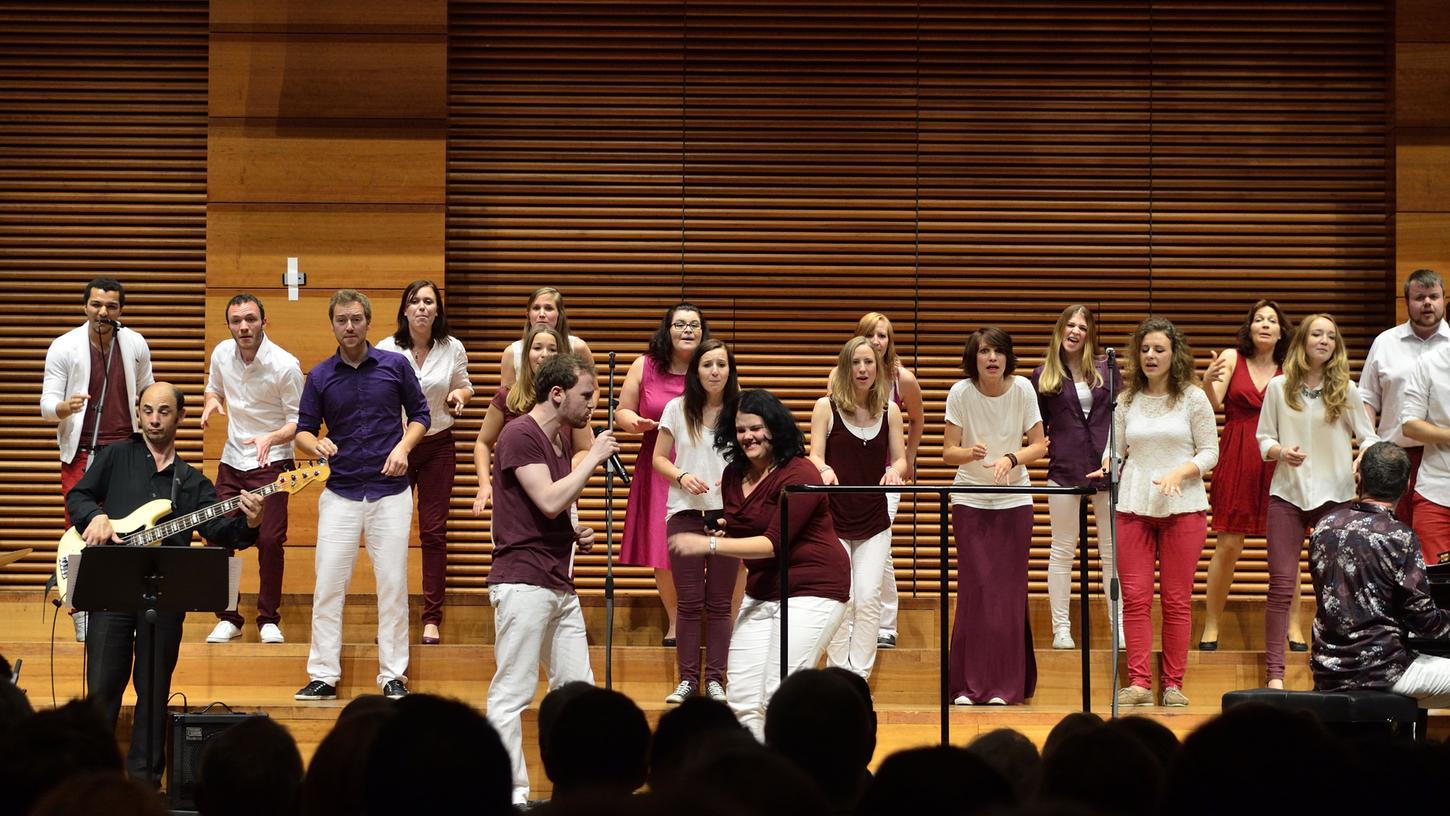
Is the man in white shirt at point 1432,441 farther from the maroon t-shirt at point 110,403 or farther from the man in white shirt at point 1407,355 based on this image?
A: the maroon t-shirt at point 110,403

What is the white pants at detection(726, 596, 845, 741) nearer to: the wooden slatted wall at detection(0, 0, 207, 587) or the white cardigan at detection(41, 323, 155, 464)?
the white cardigan at detection(41, 323, 155, 464)

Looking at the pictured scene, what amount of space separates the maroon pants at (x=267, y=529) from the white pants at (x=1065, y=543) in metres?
3.56

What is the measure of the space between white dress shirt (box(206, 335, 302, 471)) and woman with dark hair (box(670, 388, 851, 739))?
2648 millimetres

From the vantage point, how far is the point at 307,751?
600 cm

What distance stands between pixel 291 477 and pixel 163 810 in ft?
14.8

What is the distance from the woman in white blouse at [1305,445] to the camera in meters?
6.56

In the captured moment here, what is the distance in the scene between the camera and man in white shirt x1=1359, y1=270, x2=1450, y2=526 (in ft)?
23.0

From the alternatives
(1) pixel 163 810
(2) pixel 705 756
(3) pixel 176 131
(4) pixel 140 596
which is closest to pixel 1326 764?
(2) pixel 705 756

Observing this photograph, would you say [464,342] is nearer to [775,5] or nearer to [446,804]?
[775,5]

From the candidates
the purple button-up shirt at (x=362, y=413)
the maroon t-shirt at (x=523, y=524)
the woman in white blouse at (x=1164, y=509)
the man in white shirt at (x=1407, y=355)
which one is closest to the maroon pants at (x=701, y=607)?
the maroon t-shirt at (x=523, y=524)

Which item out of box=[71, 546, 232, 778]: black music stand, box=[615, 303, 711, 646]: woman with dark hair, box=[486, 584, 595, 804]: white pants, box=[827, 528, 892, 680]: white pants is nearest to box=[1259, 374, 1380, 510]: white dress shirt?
box=[827, 528, 892, 680]: white pants

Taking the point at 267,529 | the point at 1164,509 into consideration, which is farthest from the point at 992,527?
the point at 267,529

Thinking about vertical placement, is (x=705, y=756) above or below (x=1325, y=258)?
below

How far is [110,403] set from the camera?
7398 mm
